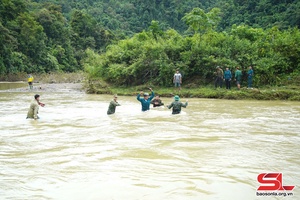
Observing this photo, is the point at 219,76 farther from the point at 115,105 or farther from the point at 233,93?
the point at 115,105

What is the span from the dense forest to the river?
1076 cm

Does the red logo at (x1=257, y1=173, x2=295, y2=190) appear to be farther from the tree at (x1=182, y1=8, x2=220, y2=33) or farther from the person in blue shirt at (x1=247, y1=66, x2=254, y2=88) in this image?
the tree at (x1=182, y1=8, x2=220, y2=33)

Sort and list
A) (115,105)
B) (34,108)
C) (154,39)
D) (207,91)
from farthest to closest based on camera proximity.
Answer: (154,39) → (207,91) → (115,105) → (34,108)

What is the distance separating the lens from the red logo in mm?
5773

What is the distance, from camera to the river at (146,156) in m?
5.95

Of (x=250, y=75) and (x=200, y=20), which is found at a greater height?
(x=200, y=20)

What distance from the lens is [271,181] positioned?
609 cm

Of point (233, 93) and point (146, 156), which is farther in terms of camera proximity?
point (233, 93)

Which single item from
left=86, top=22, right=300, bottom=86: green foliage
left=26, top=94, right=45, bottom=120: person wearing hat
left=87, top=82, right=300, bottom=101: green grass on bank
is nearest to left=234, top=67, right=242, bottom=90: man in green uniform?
left=87, top=82, right=300, bottom=101: green grass on bank

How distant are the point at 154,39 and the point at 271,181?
2300 centimetres

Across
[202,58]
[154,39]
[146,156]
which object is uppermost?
[154,39]

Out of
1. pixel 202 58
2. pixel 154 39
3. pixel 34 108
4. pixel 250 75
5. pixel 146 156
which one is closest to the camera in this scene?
pixel 146 156

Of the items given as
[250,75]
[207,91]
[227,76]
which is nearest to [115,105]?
[207,91]

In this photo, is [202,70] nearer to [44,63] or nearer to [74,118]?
[74,118]
